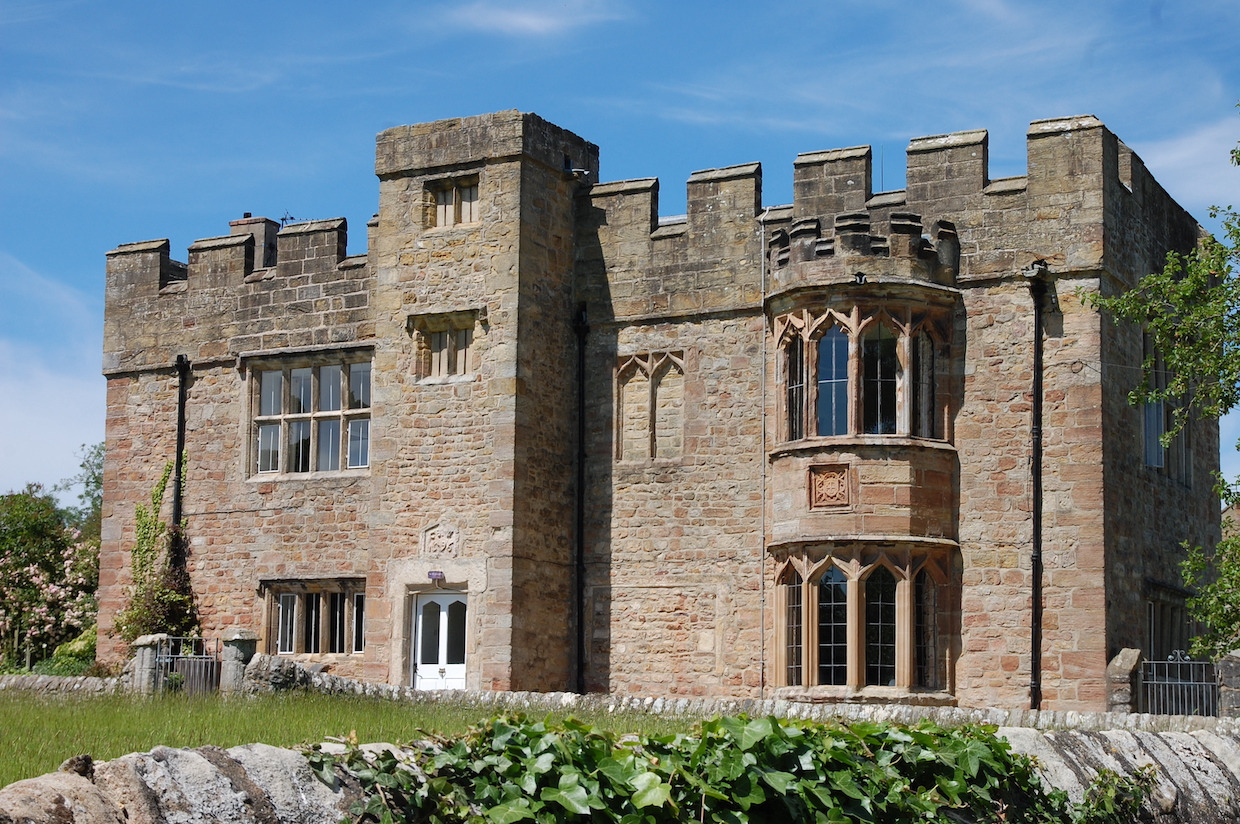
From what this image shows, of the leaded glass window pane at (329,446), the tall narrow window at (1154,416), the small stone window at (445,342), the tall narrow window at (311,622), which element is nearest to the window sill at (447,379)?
the small stone window at (445,342)

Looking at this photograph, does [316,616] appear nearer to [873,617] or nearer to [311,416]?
[311,416]

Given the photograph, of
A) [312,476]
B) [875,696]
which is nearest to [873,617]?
[875,696]

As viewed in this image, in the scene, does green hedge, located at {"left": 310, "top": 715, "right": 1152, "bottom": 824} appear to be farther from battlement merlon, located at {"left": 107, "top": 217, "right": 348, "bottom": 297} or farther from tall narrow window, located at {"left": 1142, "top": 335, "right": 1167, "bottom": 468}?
battlement merlon, located at {"left": 107, "top": 217, "right": 348, "bottom": 297}

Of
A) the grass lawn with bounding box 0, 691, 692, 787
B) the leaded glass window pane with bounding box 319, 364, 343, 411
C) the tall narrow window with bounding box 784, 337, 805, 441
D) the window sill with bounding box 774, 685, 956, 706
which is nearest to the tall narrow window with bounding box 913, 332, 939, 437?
the tall narrow window with bounding box 784, 337, 805, 441

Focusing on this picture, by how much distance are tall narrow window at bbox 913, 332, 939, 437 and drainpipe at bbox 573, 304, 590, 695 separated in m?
4.63

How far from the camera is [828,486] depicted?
1972 cm

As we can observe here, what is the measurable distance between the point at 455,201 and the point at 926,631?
332 inches

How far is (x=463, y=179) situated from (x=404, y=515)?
4.59m

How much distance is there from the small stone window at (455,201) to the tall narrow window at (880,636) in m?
7.32

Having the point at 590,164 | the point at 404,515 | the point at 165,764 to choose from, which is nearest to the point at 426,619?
the point at 404,515

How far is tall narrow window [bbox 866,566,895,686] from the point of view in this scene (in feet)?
63.4

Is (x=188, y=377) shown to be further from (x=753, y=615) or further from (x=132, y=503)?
(x=753, y=615)

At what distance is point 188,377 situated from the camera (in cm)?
2466

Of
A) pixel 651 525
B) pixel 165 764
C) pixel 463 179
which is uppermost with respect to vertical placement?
pixel 463 179
